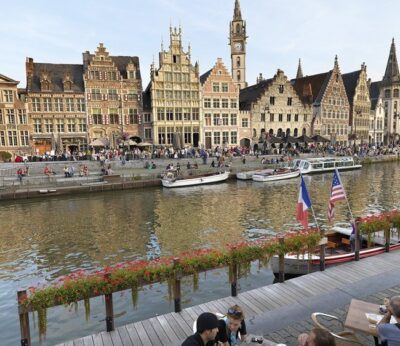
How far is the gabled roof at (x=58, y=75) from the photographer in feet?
147

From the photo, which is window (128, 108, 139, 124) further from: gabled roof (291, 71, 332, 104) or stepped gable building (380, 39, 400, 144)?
stepped gable building (380, 39, 400, 144)

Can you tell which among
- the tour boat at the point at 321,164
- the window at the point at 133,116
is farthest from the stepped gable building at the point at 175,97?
the tour boat at the point at 321,164

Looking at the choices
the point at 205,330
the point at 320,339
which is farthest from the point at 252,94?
the point at 320,339

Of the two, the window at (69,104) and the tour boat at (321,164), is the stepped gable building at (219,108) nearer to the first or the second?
the tour boat at (321,164)

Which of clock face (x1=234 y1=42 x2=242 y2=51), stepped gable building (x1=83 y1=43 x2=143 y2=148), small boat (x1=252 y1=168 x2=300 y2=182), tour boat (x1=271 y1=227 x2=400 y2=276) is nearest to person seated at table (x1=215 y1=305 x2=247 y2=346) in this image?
tour boat (x1=271 y1=227 x2=400 y2=276)

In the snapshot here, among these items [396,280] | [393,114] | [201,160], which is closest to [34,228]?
[396,280]

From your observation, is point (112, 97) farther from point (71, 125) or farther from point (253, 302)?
point (253, 302)

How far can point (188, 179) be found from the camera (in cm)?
3381

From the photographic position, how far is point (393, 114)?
8112cm

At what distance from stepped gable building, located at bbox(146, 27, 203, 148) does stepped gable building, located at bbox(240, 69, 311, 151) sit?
10.6m

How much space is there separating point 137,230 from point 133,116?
31.9 meters

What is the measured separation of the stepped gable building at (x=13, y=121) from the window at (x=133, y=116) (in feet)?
43.4

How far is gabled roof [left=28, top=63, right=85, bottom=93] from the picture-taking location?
147 feet

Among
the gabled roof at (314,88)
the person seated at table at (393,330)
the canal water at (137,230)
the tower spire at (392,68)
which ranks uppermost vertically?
the tower spire at (392,68)
